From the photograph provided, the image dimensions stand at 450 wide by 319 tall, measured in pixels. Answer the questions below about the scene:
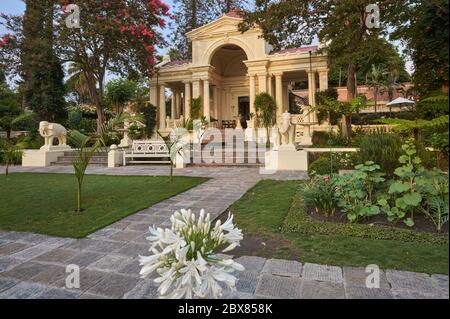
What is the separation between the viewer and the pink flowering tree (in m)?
13.4

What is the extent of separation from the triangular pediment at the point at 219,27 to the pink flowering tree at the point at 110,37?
87.5 inches

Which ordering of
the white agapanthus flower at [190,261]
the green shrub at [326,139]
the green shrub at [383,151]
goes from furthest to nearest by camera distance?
1. the green shrub at [326,139]
2. the green shrub at [383,151]
3. the white agapanthus flower at [190,261]

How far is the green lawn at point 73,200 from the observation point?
4.01m

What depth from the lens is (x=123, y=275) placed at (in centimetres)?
252

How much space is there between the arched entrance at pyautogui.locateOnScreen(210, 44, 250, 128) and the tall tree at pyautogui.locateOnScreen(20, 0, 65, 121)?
31.5ft

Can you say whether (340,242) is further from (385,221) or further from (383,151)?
(383,151)

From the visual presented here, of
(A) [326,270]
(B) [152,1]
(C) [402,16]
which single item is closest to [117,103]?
(B) [152,1]

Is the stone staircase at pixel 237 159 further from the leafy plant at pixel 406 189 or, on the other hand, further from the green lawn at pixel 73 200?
the leafy plant at pixel 406 189

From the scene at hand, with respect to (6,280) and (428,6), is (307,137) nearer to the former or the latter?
(428,6)

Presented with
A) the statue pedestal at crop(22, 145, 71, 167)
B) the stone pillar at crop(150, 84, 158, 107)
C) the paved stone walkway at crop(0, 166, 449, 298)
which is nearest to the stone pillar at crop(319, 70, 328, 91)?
the stone pillar at crop(150, 84, 158, 107)

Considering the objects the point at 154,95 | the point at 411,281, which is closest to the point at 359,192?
the point at 411,281

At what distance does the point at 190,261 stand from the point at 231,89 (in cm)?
1949

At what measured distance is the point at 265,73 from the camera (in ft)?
53.8

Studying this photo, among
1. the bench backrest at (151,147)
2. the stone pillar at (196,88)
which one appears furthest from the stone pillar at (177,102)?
the bench backrest at (151,147)
